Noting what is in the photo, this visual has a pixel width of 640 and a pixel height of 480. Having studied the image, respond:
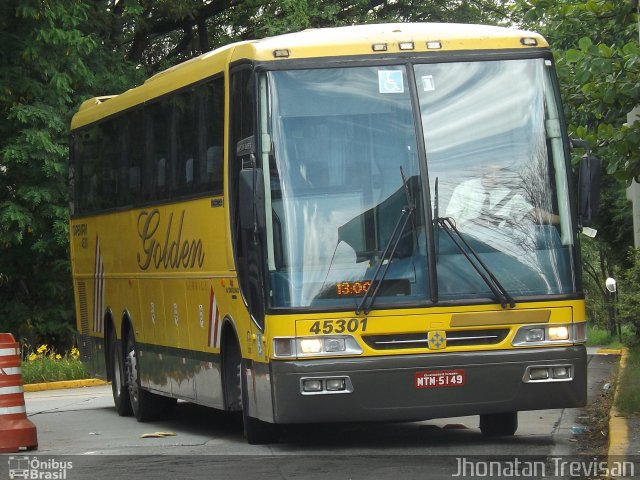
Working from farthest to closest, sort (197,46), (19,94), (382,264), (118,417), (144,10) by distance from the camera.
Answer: (197,46) → (144,10) → (19,94) → (118,417) → (382,264)

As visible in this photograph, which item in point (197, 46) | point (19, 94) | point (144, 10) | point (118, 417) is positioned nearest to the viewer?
point (118, 417)

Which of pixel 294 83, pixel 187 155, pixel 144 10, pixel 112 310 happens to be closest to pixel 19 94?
pixel 144 10

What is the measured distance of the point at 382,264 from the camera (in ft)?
38.6

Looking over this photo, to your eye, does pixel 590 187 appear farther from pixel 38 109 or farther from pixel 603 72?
pixel 38 109

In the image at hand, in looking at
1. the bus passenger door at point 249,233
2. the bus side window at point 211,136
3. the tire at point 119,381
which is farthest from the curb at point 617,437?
the tire at point 119,381

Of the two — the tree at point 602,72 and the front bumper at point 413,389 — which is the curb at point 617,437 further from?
the tree at point 602,72

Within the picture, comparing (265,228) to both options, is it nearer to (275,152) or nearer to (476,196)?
(275,152)

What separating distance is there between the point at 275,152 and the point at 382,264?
49.0 inches

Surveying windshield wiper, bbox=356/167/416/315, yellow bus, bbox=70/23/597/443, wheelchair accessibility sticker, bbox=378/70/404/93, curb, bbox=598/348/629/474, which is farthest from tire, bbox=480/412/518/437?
wheelchair accessibility sticker, bbox=378/70/404/93

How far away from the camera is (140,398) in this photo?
55.5 feet

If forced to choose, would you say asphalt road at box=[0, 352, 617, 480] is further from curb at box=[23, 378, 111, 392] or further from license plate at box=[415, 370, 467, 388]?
curb at box=[23, 378, 111, 392]

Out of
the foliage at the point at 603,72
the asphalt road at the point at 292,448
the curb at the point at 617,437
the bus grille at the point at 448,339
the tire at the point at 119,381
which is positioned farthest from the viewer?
the tire at the point at 119,381

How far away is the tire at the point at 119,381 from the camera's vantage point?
1764 centimetres

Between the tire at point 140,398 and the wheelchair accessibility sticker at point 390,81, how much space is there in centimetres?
601
